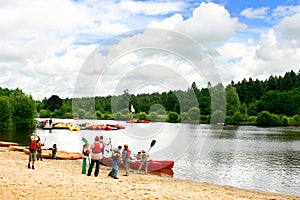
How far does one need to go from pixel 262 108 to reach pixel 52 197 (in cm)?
12526

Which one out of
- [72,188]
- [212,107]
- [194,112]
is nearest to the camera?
[72,188]

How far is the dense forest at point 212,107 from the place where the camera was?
257ft

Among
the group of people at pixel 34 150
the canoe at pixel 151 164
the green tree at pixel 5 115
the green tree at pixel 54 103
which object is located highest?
the green tree at pixel 54 103

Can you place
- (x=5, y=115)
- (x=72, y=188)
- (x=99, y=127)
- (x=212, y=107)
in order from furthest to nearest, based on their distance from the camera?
(x=212, y=107) < (x=99, y=127) < (x=5, y=115) < (x=72, y=188)

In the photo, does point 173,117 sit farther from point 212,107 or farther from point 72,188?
point 72,188

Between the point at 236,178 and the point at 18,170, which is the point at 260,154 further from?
the point at 18,170

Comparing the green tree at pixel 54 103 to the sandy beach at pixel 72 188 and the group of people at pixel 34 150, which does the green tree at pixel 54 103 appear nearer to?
the group of people at pixel 34 150

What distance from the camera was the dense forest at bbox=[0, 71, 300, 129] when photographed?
7821 cm

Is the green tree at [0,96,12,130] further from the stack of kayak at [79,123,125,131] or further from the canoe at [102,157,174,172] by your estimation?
the canoe at [102,157,174,172]

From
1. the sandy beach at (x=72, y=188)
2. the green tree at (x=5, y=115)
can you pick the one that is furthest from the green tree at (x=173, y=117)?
the sandy beach at (x=72, y=188)

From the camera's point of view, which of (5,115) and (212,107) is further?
(212,107)

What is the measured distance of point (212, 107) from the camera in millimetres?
85562

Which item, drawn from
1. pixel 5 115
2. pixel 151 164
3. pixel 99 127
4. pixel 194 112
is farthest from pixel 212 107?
pixel 151 164

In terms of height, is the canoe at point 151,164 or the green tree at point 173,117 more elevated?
the green tree at point 173,117
